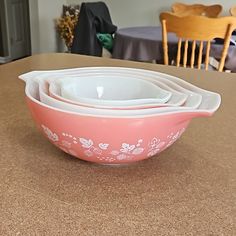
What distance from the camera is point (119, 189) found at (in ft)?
1.66

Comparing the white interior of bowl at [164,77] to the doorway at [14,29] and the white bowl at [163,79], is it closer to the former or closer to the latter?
the white bowl at [163,79]

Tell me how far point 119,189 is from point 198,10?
10.9 ft

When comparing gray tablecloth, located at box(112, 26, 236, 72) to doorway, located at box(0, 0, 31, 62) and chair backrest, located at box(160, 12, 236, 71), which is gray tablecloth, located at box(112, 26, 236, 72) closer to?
chair backrest, located at box(160, 12, 236, 71)

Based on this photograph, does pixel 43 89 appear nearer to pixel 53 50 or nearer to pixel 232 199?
pixel 232 199

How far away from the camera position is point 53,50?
4438 mm

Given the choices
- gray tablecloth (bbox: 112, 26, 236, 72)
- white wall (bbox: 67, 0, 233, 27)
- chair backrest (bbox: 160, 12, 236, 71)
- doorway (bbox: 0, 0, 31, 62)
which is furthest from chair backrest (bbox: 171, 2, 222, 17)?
doorway (bbox: 0, 0, 31, 62)

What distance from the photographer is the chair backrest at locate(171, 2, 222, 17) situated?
3.46 meters

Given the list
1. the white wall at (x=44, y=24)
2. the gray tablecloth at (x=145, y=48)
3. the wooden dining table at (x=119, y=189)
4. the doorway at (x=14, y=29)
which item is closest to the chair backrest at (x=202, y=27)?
the gray tablecloth at (x=145, y=48)

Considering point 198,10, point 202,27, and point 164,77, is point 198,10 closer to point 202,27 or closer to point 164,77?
point 202,27

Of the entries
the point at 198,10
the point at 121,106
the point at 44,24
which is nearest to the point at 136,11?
the point at 198,10

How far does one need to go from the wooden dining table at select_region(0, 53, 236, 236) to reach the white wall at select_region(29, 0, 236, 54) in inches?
143

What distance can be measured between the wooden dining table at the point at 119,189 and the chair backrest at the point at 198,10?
9.84 ft

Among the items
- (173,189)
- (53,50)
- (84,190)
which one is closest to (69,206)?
(84,190)

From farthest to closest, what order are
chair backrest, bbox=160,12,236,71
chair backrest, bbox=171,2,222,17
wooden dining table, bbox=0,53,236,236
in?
chair backrest, bbox=171,2,222,17
chair backrest, bbox=160,12,236,71
wooden dining table, bbox=0,53,236,236
